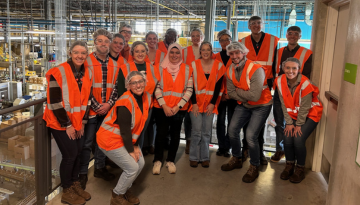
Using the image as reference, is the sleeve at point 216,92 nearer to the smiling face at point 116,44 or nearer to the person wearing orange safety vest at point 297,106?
the person wearing orange safety vest at point 297,106

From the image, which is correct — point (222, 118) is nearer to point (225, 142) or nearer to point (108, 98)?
point (225, 142)

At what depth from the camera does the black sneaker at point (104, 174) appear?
339 centimetres

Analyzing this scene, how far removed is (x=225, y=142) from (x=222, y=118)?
37 centimetres

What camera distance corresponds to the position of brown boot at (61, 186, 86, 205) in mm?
2887

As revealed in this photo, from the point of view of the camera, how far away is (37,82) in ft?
34.0

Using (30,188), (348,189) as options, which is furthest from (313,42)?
(30,188)

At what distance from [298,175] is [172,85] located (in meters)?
1.83

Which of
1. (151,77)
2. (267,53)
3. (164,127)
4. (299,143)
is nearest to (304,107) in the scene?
(299,143)

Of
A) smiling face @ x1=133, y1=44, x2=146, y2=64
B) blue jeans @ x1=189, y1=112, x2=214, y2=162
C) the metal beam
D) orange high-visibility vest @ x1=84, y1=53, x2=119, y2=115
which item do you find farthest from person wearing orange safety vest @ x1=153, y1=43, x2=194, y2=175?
the metal beam

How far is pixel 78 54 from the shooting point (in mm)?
2738

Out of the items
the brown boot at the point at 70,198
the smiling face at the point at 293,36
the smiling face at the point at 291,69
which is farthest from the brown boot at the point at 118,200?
the smiling face at the point at 293,36

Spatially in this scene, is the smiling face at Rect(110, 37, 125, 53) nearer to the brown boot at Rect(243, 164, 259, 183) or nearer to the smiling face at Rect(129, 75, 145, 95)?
the smiling face at Rect(129, 75, 145, 95)

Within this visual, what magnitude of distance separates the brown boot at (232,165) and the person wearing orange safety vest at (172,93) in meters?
0.65

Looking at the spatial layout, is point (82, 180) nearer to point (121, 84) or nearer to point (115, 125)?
point (115, 125)
